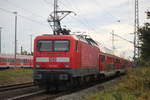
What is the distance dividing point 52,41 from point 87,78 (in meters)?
4.74

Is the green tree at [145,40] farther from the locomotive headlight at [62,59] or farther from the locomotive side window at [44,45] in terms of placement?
the locomotive side window at [44,45]

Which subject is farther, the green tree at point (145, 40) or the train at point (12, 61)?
the train at point (12, 61)

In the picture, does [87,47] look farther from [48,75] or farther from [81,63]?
[48,75]

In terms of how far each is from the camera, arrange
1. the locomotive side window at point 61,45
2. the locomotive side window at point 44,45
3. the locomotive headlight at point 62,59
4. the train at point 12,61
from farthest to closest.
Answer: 1. the train at point 12,61
2. the locomotive side window at point 44,45
3. the locomotive side window at point 61,45
4. the locomotive headlight at point 62,59

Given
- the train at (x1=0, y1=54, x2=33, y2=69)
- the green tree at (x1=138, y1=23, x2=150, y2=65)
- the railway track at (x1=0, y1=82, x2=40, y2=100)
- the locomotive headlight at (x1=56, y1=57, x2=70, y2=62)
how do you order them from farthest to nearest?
the train at (x1=0, y1=54, x2=33, y2=69)
the green tree at (x1=138, y1=23, x2=150, y2=65)
the locomotive headlight at (x1=56, y1=57, x2=70, y2=62)
the railway track at (x1=0, y1=82, x2=40, y2=100)

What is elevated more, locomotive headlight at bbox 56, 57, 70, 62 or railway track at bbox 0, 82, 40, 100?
locomotive headlight at bbox 56, 57, 70, 62

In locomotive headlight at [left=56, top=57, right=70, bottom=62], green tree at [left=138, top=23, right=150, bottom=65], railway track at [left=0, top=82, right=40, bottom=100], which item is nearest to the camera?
railway track at [left=0, top=82, right=40, bottom=100]

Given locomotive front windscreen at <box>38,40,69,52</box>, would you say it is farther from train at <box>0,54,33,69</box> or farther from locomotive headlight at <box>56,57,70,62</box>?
train at <box>0,54,33,69</box>

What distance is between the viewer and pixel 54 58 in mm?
15266

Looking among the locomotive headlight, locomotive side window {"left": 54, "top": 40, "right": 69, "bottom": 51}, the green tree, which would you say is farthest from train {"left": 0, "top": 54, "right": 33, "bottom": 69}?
the locomotive headlight

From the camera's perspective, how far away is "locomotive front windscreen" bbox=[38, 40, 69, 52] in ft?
50.3

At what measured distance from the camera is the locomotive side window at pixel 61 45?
602 inches

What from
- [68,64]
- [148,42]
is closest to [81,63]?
[68,64]

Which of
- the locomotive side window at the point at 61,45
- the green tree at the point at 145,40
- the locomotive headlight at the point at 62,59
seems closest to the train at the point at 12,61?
the green tree at the point at 145,40
